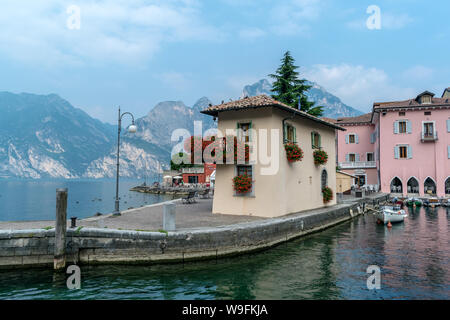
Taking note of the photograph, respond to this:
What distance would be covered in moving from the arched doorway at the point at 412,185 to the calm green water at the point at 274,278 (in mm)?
30237

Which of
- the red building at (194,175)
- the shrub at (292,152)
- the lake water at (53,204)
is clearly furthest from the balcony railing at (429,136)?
the red building at (194,175)

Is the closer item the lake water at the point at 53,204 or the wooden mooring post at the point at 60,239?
the wooden mooring post at the point at 60,239

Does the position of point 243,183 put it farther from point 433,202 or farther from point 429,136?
point 429,136

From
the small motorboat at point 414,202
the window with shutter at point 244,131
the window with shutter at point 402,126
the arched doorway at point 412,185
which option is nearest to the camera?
the window with shutter at point 244,131

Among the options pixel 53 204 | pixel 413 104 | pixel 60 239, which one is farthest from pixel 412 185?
pixel 53 204

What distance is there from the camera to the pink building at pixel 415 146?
3822 centimetres

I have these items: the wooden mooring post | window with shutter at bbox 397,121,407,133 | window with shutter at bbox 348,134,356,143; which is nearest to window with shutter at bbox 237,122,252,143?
the wooden mooring post

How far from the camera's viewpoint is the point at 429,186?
40.2m

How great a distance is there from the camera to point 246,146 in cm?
1717

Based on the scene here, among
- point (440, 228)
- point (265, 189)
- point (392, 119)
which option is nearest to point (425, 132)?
point (392, 119)

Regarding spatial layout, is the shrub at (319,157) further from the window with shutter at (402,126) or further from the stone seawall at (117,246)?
the window with shutter at (402,126)

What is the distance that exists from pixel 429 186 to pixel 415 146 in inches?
231

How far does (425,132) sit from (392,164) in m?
5.63
